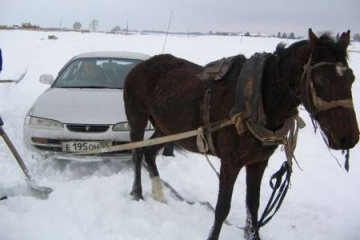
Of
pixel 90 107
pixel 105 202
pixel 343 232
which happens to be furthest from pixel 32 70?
pixel 343 232

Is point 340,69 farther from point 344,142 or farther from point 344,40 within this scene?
point 344,142

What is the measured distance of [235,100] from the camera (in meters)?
2.78

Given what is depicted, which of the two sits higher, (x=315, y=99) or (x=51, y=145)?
(x=315, y=99)

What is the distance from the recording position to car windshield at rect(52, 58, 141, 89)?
5.76 metres

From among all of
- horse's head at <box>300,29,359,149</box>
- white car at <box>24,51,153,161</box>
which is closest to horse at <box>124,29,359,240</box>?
horse's head at <box>300,29,359,149</box>

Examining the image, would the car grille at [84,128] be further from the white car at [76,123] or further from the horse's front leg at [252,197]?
the horse's front leg at [252,197]

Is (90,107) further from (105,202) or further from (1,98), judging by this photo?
(1,98)

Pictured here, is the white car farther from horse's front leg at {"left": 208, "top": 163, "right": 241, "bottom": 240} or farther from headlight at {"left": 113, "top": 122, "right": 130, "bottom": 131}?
horse's front leg at {"left": 208, "top": 163, "right": 241, "bottom": 240}

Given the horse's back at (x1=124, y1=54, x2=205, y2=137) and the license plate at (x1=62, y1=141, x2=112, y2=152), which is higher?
the horse's back at (x1=124, y1=54, x2=205, y2=137)

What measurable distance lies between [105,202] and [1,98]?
23.9ft

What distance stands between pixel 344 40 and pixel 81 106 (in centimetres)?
351

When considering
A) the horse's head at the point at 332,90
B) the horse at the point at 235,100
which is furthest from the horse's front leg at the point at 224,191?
the horse's head at the point at 332,90

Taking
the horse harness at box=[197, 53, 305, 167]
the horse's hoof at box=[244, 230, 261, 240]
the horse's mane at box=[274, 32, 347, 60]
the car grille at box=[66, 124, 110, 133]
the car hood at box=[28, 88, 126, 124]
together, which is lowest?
the horse's hoof at box=[244, 230, 261, 240]

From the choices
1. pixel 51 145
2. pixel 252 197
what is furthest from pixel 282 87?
pixel 51 145
